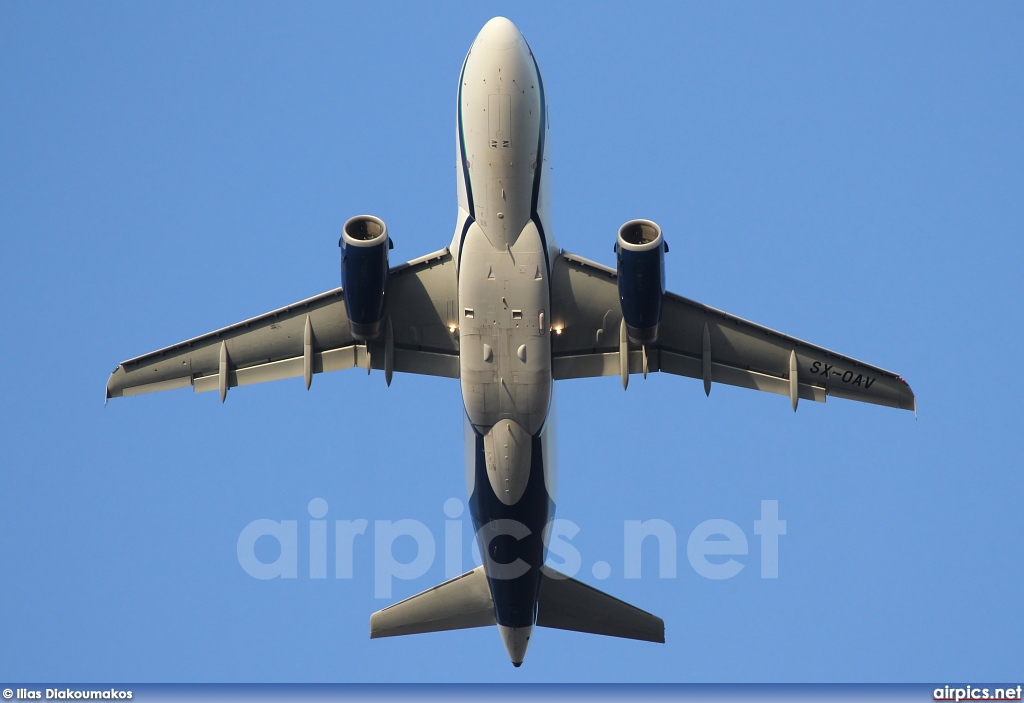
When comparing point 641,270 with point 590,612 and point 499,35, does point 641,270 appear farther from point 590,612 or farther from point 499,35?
point 590,612

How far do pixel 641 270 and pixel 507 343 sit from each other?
3018mm

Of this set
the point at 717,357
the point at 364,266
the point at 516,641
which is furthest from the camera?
the point at 516,641

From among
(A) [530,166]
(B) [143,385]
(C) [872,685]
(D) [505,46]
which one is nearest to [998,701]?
(C) [872,685]

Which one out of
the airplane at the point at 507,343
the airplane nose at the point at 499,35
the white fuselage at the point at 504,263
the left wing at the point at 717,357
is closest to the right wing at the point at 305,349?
the airplane at the point at 507,343

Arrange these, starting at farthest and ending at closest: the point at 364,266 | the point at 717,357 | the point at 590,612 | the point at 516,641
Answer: the point at 590,612 < the point at 516,641 < the point at 717,357 < the point at 364,266

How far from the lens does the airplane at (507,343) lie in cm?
3250

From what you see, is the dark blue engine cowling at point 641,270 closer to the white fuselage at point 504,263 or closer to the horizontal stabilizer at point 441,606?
the white fuselage at point 504,263

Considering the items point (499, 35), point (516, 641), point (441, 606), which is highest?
point (499, 35)

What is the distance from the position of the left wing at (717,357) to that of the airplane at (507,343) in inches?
1.5

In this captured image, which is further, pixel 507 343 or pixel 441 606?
pixel 441 606

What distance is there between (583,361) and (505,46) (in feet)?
23.6

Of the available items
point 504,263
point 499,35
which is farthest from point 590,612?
point 499,35

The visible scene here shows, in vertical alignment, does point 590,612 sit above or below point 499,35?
below

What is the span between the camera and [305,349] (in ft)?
116
